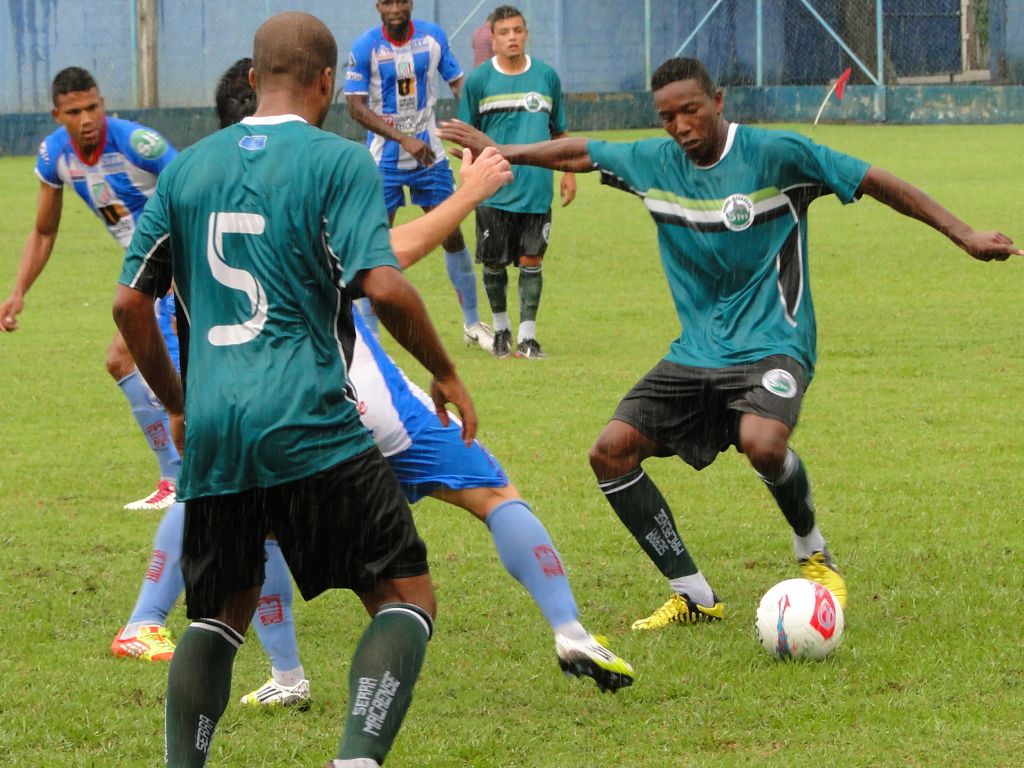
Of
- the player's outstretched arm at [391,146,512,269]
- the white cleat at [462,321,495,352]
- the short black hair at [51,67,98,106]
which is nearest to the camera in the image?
the player's outstretched arm at [391,146,512,269]

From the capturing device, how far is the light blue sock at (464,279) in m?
11.2

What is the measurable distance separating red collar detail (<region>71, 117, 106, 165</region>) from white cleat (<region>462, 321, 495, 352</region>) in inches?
186

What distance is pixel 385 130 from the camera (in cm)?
1127

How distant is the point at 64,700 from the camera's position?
15.5ft

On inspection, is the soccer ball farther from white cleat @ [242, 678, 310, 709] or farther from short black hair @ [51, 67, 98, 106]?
short black hair @ [51, 67, 98, 106]

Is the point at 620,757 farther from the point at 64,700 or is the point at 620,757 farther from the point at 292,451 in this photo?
the point at 64,700

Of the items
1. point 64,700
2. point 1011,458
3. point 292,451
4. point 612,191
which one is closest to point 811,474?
point 1011,458

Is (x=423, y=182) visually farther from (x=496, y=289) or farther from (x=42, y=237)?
(x=42, y=237)

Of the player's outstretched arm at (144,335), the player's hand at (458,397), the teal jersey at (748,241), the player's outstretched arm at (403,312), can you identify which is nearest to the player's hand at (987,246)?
the teal jersey at (748,241)

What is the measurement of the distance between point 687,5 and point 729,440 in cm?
2905

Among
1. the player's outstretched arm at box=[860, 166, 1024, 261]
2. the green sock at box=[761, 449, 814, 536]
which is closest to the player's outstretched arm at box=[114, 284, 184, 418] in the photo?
the green sock at box=[761, 449, 814, 536]

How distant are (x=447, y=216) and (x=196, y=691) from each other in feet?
4.33

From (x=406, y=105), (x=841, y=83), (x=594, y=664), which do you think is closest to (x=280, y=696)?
(x=594, y=664)

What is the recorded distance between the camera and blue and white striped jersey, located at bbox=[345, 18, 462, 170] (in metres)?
11.6
